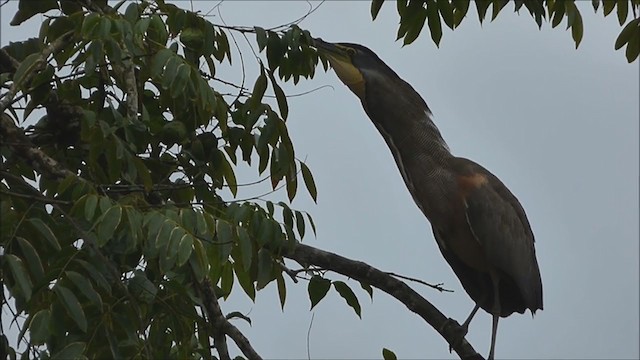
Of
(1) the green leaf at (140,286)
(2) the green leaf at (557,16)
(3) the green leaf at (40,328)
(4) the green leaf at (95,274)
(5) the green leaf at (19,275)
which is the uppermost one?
(2) the green leaf at (557,16)

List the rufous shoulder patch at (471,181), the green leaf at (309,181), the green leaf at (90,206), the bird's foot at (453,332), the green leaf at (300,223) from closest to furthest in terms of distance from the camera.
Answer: the green leaf at (90,206)
the green leaf at (300,223)
the green leaf at (309,181)
the bird's foot at (453,332)
the rufous shoulder patch at (471,181)

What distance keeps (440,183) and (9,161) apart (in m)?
1.93

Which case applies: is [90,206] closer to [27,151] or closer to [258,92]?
[27,151]

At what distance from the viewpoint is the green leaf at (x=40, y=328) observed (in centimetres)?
266

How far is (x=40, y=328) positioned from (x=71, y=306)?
104mm

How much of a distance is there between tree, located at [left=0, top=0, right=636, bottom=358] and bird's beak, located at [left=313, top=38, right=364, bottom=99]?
18.8 inches

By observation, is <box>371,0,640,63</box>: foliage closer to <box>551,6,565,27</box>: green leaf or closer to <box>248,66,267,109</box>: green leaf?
<box>551,6,565,27</box>: green leaf

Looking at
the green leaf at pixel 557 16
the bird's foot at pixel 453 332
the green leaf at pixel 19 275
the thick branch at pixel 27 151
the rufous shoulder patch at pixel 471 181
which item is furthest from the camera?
the rufous shoulder patch at pixel 471 181

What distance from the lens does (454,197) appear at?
4.66 metres

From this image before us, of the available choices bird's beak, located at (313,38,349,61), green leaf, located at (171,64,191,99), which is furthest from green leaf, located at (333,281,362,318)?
bird's beak, located at (313,38,349,61)

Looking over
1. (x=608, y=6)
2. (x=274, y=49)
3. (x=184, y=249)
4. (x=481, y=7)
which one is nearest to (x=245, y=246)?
(x=184, y=249)

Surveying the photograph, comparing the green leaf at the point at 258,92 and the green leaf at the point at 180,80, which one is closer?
the green leaf at the point at 180,80

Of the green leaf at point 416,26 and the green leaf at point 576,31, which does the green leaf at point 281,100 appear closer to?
the green leaf at point 416,26

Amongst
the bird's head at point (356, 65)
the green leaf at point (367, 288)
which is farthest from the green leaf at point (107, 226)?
the bird's head at point (356, 65)
